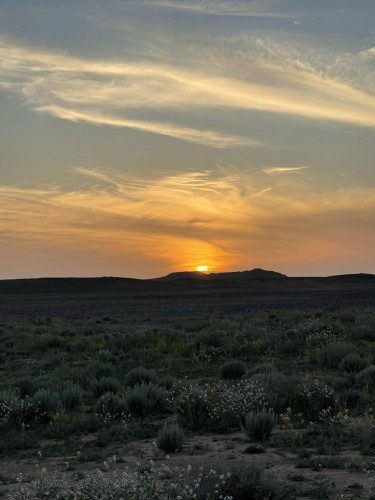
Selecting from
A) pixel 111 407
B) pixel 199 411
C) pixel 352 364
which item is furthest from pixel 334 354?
pixel 111 407

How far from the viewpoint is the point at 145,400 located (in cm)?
1258

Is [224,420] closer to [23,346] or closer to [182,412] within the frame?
[182,412]

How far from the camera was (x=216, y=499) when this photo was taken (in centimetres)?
667

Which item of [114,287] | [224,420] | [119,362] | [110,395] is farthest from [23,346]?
[114,287]

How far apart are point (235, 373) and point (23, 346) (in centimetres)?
1238

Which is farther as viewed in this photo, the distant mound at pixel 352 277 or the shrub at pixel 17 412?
the distant mound at pixel 352 277

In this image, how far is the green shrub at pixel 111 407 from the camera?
12.2m

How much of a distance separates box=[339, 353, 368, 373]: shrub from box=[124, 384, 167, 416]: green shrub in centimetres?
641

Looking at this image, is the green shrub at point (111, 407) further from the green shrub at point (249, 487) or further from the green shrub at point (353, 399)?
the green shrub at point (249, 487)

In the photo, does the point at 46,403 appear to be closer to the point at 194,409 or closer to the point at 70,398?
the point at 70,398

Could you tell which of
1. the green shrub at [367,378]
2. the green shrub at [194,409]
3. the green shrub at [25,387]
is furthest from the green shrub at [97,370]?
the green shrub at [367,378]

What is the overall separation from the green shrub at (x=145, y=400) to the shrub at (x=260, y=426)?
282 centimetres

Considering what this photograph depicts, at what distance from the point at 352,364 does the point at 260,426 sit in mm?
7689

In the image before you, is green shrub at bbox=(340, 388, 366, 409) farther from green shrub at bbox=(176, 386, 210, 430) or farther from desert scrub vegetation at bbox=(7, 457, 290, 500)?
desert scrub vegetation at bbox=(7, 457, 290, 500)
